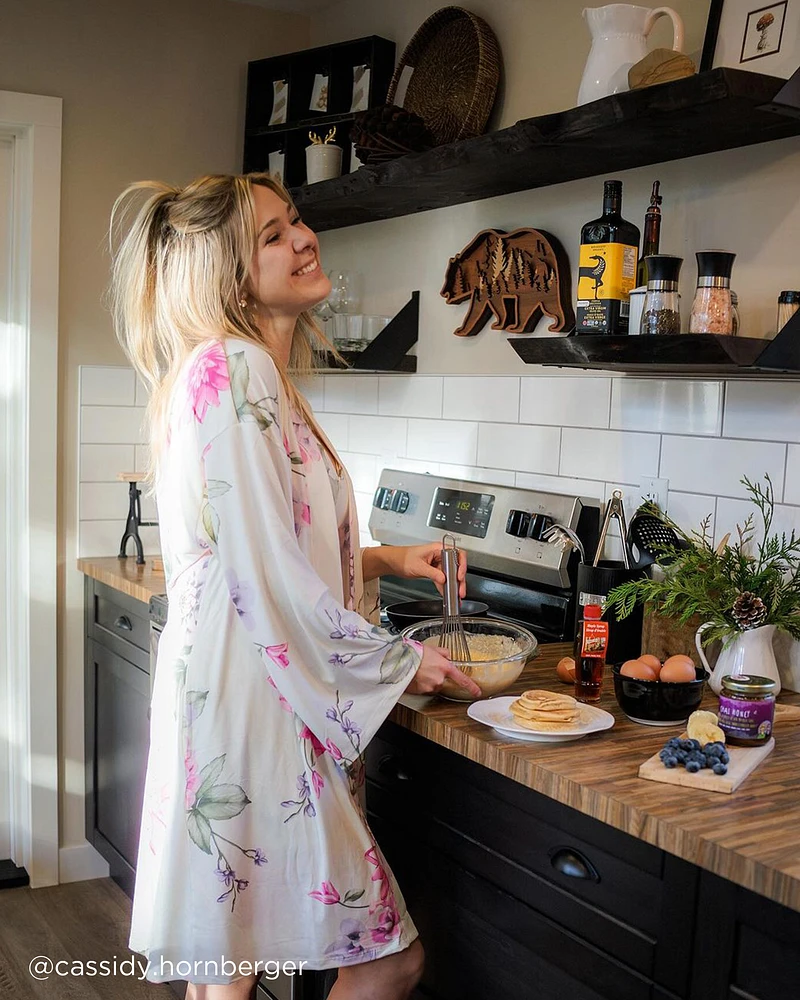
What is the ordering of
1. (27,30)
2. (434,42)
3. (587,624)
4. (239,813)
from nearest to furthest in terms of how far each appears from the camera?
A: (239,813)
(587,624)
(434,42)
(27,30)

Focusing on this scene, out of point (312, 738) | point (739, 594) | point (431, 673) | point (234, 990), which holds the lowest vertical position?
point (234, 990)

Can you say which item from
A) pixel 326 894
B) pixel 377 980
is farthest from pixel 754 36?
pixel 377 980

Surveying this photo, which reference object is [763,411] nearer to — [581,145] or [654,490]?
[654,490]

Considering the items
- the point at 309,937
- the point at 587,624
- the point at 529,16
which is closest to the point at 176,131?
the point at 529,16

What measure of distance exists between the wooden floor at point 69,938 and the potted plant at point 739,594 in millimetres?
1659

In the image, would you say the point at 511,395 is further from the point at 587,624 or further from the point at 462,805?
the point at 462,805

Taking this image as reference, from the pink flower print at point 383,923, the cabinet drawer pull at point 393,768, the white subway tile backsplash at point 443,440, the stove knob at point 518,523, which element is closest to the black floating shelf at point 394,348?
the white subway tile backsplash at point 443,440

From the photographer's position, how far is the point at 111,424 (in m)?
3.33

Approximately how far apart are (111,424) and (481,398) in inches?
48.9

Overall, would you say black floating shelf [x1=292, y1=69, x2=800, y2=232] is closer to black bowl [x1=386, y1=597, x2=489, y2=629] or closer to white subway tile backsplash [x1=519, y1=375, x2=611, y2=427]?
white subway tile backsplash [x1=519, y1=375, x2=611, y2=427]

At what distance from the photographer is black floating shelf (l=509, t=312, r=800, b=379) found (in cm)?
174

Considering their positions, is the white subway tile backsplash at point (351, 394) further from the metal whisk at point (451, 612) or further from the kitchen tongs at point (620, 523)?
the metal whisk at point (451, 612)

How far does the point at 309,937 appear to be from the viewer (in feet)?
5.50

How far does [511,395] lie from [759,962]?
160 centimetres
